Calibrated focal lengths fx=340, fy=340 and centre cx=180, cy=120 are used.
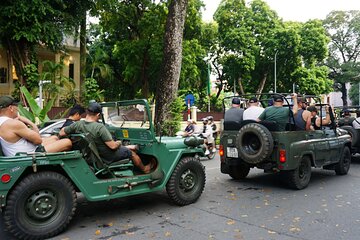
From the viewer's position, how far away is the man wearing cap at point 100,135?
16.7 ft

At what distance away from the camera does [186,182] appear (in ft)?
20.0

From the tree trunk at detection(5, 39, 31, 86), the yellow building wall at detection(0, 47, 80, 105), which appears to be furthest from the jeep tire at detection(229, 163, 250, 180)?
the yellow building wall at detection(0, 47, 80, 105)

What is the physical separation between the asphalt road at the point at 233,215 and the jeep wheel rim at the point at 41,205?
0.40m

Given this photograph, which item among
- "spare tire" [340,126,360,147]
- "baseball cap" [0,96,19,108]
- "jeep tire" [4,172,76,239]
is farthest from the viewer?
"spare tire" [340,126,360,147]

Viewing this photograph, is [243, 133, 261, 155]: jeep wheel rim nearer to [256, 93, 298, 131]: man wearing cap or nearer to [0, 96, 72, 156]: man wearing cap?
[256, 93, 298, 131]: man wearing cap

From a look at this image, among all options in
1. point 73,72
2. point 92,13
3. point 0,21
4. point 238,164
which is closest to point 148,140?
point 238,164

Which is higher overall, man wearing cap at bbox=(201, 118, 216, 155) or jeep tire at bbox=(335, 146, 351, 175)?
man wearing cap at bbox=(201, 118, 216, 155)

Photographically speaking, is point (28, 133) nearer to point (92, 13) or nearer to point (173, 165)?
point (173, 165)

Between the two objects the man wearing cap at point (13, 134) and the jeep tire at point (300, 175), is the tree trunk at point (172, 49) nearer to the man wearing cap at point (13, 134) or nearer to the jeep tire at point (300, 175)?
the jeep tire at point (300, 175)

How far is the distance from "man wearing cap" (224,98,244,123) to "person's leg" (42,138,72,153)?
13.4ft

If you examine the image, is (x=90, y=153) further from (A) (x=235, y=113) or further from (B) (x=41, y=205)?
(A) (x=235, y=113)

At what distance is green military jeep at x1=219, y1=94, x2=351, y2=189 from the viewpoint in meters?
6.81

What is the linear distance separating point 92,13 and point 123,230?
18.5m

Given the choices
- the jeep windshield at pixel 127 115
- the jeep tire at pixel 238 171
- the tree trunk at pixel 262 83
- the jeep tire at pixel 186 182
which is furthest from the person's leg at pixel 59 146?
the tree trunk at pixel 262 83
